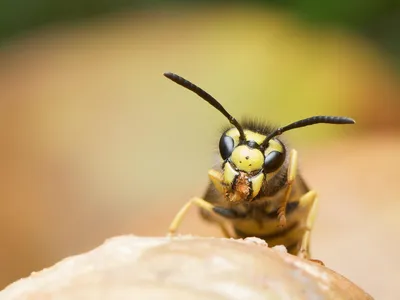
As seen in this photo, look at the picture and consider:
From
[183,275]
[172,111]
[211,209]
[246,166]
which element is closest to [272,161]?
[246,166]

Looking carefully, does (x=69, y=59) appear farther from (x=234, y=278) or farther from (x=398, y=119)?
(x=234, y=278)

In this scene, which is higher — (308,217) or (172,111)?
(172,111)

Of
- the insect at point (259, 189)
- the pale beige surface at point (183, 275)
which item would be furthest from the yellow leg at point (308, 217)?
the pale beige surface at point (183, 275)

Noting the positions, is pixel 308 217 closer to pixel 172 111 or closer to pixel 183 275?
pixel 183 275

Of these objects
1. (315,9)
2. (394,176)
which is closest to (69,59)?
(315,9)

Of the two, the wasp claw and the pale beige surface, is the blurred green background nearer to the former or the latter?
the wasp claw

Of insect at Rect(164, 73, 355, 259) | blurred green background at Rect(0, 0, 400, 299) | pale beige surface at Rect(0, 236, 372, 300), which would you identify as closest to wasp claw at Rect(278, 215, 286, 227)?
insect at Rect(164, 73, 355, 259)

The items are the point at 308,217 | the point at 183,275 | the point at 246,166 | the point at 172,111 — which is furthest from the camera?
the point at 172,111
